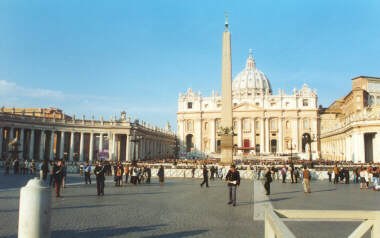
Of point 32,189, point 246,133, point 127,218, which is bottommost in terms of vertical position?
point 127,218

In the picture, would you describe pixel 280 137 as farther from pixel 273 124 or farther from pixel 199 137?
pixel 199 137

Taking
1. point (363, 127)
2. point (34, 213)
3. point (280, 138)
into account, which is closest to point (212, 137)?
point (280, 138)

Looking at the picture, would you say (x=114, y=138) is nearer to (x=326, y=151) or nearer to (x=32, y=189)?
(x=326, y=151)

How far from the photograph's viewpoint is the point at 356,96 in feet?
211

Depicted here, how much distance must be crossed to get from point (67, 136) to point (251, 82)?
6626cm

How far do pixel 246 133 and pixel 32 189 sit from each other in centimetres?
8261

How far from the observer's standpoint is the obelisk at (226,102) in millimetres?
26125

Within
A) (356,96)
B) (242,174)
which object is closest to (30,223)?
(242,174)

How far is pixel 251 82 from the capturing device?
11038cm

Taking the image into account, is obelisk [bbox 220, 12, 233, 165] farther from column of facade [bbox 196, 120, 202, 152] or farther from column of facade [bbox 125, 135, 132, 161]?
column of facade [bbox 196, 120, 202, 152]

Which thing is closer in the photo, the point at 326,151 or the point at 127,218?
the point at 127,218

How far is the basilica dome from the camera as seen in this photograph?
109 m

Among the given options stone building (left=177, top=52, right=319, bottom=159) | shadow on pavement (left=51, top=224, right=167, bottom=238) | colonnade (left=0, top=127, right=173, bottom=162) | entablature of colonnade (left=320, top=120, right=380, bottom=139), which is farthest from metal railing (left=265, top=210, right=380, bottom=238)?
stone building (left=177, top=52, right=319, bottom=159)

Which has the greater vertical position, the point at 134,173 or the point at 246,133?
the point at 246,133
